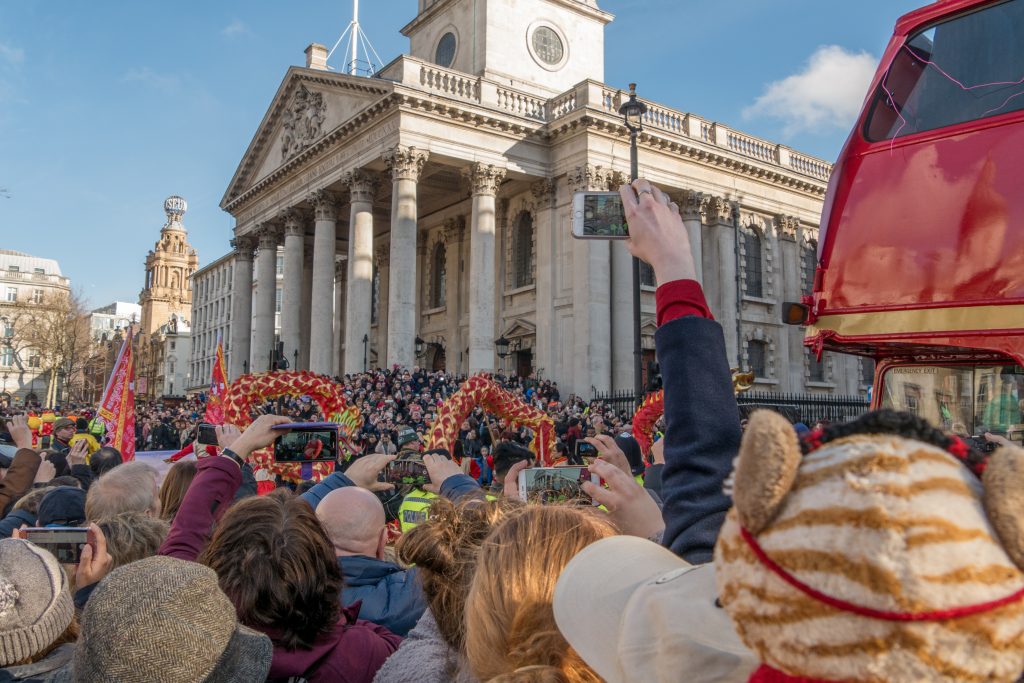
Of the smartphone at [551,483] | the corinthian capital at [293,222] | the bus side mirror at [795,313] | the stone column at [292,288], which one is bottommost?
the smartphone at [551,483]

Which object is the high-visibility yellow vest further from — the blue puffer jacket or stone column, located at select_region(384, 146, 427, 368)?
stone column, located at select_region(384, 146, 427, 368)

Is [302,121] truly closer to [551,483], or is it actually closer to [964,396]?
[964,396]

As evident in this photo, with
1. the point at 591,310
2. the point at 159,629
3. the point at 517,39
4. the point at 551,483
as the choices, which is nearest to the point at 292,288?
the point at 591,310

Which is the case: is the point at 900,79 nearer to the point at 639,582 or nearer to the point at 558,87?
the point at 639,582

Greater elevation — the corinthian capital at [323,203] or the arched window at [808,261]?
the corinthian capital at [323,203]

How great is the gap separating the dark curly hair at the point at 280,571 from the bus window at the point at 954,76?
213 inches

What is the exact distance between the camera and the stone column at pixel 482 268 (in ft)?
85.9

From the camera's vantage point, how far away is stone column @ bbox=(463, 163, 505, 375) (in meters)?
26.2

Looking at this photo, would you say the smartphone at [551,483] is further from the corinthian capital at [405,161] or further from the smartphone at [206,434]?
the corinthian capital at [405,161]

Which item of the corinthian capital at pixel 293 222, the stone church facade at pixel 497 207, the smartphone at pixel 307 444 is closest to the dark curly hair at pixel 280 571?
the smartphone at pixel 307 444

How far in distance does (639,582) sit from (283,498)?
181 centimetres

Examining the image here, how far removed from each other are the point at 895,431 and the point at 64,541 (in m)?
3.27

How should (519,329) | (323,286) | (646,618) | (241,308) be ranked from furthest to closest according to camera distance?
(241,308), (519,329), (323,286), (646,618)

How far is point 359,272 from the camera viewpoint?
90.0ft
